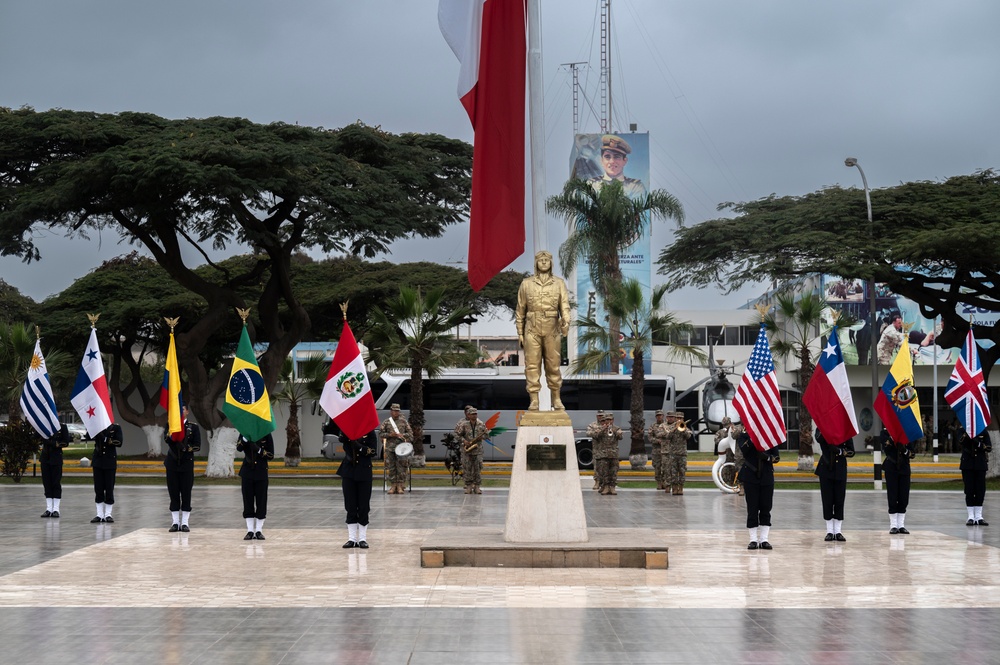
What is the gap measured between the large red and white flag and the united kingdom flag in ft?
27.2

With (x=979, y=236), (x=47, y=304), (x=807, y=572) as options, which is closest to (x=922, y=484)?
(x=979, y=236)

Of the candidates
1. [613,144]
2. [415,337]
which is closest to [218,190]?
[415,337]

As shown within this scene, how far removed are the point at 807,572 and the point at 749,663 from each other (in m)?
4.80

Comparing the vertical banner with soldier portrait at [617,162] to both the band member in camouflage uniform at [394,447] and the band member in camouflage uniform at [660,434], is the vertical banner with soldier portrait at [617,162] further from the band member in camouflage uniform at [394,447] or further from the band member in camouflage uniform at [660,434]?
the band member in camouflage uniform at [394,447]

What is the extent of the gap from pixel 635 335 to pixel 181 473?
1798cm

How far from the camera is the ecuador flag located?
1652 centimetres

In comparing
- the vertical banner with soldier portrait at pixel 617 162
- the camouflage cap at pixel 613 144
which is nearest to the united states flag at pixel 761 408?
the vertical banner with soldier portrait at pixel 617 162

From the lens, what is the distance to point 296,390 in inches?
1585

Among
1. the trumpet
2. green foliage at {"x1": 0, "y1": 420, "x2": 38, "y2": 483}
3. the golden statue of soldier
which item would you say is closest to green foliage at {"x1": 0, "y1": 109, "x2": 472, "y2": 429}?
green foliage at {"x1": 0, "y1": 420, "x2": 38, "y2": 483}

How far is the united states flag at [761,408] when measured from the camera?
1455cm

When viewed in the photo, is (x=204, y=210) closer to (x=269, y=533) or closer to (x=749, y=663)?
(x=269, y=533)

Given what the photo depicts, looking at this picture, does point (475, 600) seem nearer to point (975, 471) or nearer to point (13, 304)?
point (975, 471)

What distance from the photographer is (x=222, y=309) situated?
2923cm

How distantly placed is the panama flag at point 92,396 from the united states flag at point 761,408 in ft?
32.7
